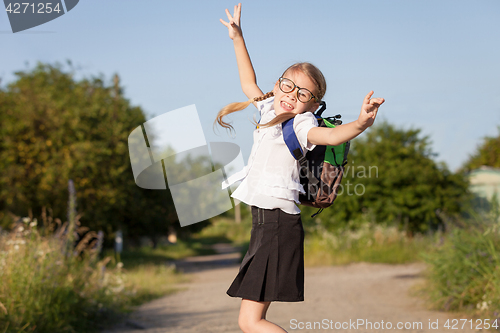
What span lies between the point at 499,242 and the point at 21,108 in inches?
515

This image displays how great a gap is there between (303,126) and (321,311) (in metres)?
4.81

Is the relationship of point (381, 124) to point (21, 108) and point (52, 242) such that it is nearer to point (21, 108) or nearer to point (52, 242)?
point (21, 108)

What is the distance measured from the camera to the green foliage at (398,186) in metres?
14.4

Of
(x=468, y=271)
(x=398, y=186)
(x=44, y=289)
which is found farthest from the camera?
(x=398, y=186)

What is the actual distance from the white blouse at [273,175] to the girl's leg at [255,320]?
1.59ft

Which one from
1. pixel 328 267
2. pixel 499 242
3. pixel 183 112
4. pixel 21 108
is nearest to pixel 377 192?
pixel 328 267

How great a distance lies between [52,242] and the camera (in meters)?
5.10

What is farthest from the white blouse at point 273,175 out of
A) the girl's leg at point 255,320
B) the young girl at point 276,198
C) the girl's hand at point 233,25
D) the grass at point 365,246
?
the grass at point 365,246

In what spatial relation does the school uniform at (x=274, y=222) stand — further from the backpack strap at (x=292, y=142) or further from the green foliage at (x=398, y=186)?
the green foliage at (x=398, y=186)

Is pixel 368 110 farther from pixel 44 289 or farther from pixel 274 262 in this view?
pixel 44 289

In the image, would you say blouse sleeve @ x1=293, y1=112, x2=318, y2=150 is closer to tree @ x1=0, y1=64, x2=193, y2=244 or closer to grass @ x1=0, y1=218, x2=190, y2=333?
grass @ x1=0, y1=218, x2=190, y2=333

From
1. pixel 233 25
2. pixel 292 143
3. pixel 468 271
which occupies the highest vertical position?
pixel 233 25

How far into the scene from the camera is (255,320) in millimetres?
2227

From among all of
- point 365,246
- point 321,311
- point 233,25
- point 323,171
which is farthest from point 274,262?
point 365,246
